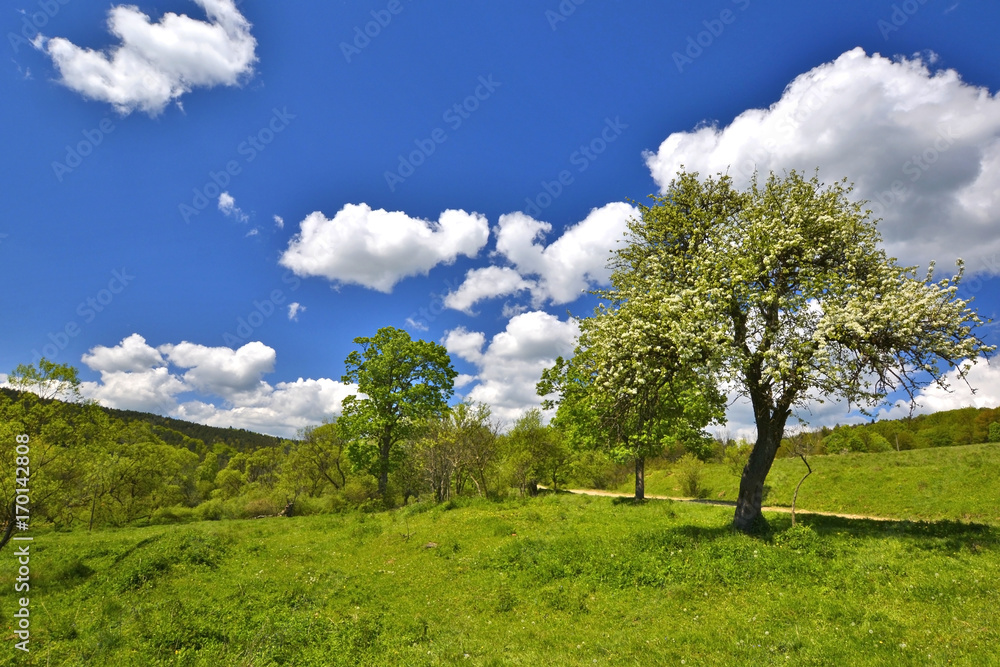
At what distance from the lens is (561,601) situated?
41.4 ft

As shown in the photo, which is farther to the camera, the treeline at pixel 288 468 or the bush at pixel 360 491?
the bush at pixel 360 491

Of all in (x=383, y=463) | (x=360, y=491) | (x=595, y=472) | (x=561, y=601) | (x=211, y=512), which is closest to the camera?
(x=561, y=601)

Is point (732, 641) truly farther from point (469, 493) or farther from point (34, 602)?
point (469, 493)

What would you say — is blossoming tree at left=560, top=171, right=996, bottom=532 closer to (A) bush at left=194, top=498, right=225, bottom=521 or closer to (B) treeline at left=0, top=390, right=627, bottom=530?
(B) treeline at left=0, top=390, right=627, bottom=530

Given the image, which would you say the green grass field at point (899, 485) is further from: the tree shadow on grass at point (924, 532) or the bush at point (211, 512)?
the bush at point (211, 512)

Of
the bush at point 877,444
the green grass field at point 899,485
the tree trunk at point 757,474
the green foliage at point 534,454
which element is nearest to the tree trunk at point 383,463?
the green foliage at point 534,454

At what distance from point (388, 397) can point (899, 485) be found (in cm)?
3768

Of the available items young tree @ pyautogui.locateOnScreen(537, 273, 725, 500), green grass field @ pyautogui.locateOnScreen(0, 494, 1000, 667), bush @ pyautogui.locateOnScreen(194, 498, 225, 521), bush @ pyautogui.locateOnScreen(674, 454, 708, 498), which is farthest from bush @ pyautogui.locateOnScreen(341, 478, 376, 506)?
young tree @ pyautogui.locateOnScreen(537, 273, 725, 500)

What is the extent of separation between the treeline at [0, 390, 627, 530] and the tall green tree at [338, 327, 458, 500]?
1.25 metres

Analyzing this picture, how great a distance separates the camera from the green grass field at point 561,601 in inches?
360

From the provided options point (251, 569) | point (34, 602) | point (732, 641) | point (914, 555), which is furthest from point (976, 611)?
point (34, 602)

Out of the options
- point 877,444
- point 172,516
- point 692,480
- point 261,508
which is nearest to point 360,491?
point 261,508

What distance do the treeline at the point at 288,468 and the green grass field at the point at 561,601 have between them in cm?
781

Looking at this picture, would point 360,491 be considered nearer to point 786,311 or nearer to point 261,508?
point 261,508
